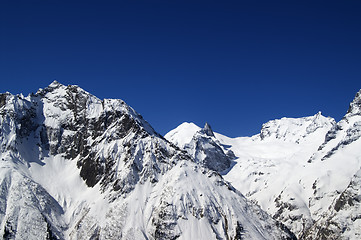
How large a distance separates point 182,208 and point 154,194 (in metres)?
16.6

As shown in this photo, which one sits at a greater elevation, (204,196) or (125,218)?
(204,196)

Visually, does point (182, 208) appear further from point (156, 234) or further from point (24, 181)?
point (24, 181)

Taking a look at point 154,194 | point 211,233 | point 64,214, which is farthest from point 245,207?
point 64,214

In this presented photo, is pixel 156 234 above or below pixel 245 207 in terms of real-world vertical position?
below

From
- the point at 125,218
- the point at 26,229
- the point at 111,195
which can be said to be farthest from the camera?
the point at 111,195

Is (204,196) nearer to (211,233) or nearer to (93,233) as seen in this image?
(211,233)

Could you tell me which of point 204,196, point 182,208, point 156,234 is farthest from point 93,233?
point 204,196

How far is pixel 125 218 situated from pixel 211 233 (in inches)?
1431

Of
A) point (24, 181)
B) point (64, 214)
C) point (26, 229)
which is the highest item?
point (24, 181)

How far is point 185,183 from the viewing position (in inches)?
7608

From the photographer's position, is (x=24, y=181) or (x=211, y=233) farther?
(x=24, y=181)

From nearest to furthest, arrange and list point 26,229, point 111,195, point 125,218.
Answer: point 26,229 < point 125,218 < point 111,195

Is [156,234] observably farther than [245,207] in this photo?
No

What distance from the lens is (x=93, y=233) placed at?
176 metres
